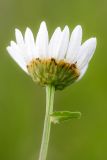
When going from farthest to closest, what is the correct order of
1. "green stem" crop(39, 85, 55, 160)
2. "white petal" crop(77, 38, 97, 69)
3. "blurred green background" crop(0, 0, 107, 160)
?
"blurred green background" crop(0, 0, 107, 160), "white petal" crop(77, 38, 97, 69), "green stem" crop(39, 85, 55, 160)

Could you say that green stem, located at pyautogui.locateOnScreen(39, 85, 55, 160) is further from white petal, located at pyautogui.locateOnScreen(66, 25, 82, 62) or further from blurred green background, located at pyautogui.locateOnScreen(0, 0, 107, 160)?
blurred green background, located at pyautogui.locateOnScreen(0, 0, 107, 160)

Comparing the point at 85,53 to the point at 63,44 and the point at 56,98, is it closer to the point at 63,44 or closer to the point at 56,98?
the point at 63,44

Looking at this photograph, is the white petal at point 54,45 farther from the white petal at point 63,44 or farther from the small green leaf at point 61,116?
the small green leaf at point 61,116

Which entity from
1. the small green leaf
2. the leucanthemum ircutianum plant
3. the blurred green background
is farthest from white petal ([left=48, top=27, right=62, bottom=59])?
the blurred green background

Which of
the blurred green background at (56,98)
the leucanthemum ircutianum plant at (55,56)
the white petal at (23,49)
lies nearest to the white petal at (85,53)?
the leucanthemum ircutianum plant at (55,56)

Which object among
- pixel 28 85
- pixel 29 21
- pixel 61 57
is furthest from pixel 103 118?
pixel 61 57

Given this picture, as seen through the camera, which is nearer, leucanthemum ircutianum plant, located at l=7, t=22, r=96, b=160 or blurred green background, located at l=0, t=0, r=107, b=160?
leucanthemum ircutianum plant, located at l=7, t=22, r=96, b=160

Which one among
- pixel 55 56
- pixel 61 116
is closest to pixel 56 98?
pixel 55 56
